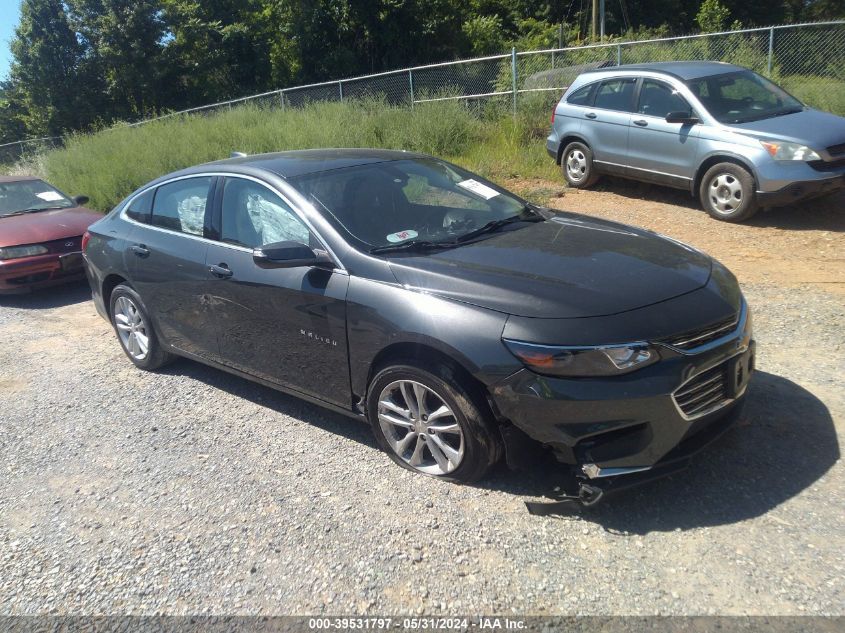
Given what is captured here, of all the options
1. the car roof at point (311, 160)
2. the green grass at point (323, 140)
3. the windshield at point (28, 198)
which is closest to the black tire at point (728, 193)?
the green grass at point (323, 140)

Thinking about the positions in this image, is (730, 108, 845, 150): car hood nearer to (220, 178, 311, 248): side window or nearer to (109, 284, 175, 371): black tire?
(220, 178, 311, 248): side window

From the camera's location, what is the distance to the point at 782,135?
845cm

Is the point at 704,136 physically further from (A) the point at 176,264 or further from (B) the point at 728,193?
(A) the point at 176,264

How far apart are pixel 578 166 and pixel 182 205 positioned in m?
7.13

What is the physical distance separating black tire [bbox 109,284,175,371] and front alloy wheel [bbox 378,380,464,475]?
2517 millimetres

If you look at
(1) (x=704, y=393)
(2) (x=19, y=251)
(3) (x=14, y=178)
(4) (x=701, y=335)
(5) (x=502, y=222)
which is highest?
(5) (x=502, y=222)

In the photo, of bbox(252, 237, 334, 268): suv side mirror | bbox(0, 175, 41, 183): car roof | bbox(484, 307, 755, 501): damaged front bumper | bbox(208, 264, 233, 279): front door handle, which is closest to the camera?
bbox(484, 307, 755, 501): damaged front bumper

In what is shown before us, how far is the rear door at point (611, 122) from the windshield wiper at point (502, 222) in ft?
18.7

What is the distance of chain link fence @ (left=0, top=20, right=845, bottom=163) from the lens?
12078mm

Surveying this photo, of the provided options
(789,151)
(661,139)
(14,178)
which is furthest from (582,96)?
(14,178)

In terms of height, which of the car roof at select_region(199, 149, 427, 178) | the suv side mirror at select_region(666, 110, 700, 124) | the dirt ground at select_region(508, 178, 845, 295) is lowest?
the dirt ground at select_region(508, 178, 845, 295)

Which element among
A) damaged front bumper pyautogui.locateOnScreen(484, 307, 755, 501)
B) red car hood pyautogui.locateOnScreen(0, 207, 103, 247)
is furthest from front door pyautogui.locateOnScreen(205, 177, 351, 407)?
red car hood pyautogui.locateOnScreen(0, 207, 103, 247)

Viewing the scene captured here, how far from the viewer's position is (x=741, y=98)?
30.7 feet

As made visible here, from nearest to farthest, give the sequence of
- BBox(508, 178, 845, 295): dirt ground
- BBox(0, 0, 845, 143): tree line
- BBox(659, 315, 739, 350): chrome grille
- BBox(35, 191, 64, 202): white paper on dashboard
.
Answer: BBox(659, 315, 739, 350): chrome grille, BBox(508, 178, 845, 295): dirt ground, BBox(35, 191, 64, 202): white paper on dashboard, BBox(0, 0, 845, 143): tree line
